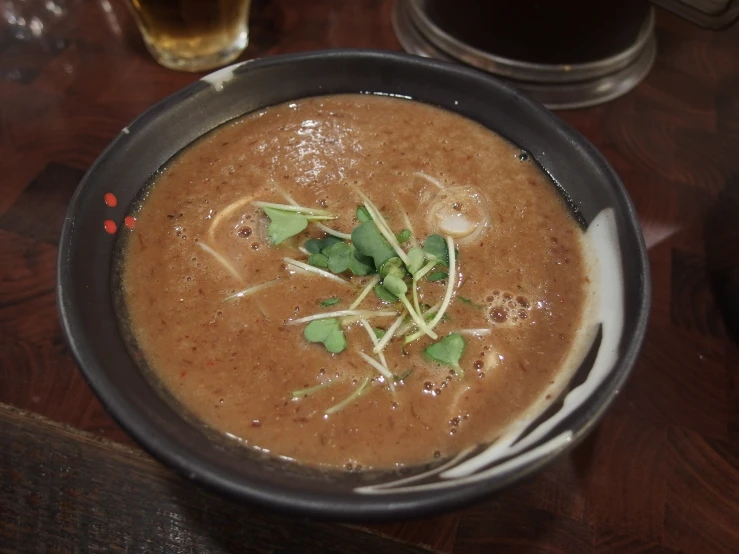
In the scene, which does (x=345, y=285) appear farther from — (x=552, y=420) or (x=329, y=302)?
(x=552, y=420)

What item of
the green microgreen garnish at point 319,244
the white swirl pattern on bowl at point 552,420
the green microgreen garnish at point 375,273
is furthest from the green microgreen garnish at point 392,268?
the white swirl pattern on bowl at point 552,420

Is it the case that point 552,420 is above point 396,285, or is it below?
below

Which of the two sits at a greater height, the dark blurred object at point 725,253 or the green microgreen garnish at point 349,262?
the green microgreen garnish at point 349,262

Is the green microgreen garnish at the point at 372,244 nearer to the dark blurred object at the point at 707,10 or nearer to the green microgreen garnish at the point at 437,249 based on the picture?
the green microgreen garnish at the point at 437,249

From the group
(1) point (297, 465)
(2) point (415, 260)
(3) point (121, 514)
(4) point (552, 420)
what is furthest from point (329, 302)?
(3) point (121, 514)

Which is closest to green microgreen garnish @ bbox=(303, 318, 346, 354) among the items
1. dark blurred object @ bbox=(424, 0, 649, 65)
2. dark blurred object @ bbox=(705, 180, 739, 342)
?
dark blurred object @ bbox=(705, 180, 739, 342)

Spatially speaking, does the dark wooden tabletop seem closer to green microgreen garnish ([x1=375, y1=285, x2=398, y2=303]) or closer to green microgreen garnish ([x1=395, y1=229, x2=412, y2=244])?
green microgreen garnish ([x1=375, y1=285, x2=398, y2=303])
